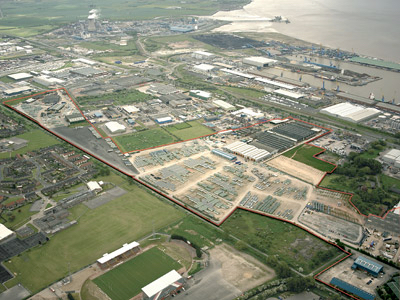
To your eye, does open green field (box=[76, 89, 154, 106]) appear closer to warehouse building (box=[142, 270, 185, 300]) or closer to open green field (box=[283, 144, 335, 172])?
open green field (box=[283, 144, 335, 172])

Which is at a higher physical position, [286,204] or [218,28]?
[218,28]

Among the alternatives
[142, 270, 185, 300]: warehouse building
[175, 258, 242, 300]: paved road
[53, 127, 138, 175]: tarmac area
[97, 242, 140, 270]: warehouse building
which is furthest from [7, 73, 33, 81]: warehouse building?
[175, 258, 242, 300]: paved road

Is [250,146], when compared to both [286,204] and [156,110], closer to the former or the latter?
[286,204]

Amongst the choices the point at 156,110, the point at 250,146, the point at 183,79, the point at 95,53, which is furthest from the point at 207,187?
the point at 95,53

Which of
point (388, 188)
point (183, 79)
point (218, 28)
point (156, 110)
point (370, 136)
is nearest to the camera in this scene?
point (388, 188)

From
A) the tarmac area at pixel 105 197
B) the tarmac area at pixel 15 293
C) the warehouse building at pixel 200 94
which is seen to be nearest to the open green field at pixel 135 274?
the tarmac area at pixel 15 293
